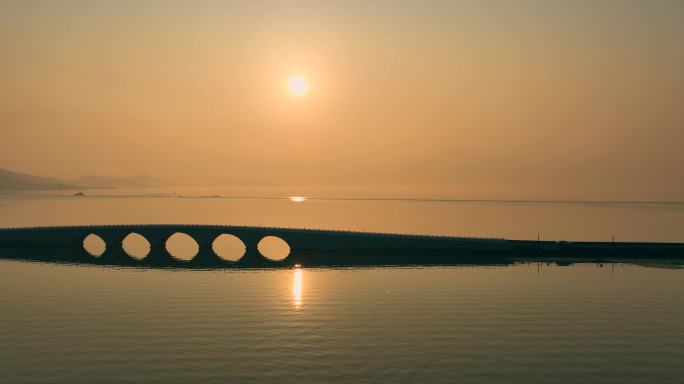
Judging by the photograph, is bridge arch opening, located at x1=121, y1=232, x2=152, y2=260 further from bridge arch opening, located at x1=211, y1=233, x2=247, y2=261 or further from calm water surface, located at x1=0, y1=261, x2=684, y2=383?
calm water surface, located at x1=0, y1=261, x2=684, y2=383

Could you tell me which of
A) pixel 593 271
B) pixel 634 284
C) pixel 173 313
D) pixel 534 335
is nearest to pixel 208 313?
pixel 173 313

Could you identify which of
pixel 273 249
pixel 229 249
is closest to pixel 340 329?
pixel 229 249

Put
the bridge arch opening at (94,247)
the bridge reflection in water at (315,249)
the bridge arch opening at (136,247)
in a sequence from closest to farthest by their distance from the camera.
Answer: the bridge reflection in water at (315,249), the bridge arch opening at (136,247), the bridge arch opening at (94,247)

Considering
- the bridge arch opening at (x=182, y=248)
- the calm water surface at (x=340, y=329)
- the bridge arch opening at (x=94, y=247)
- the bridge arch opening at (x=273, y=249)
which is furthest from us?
the bridge arch opening at (x=273, y=249)

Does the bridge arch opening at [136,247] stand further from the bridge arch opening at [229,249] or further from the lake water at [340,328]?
the lake water at [340,328]

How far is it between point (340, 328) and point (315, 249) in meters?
72.1

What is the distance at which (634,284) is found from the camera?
78.6m

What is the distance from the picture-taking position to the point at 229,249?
135 metres

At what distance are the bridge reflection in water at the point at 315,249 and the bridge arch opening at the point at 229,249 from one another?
3.35 ft

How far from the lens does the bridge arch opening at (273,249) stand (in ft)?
398

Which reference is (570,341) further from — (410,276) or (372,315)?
(410,276)

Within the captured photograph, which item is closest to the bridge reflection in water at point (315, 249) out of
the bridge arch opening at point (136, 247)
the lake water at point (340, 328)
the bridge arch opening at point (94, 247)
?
the bridge arch opening at point (94, 247)

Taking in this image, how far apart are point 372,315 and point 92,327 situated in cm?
2595

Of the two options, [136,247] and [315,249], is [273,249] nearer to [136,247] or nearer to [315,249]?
[315,249]
